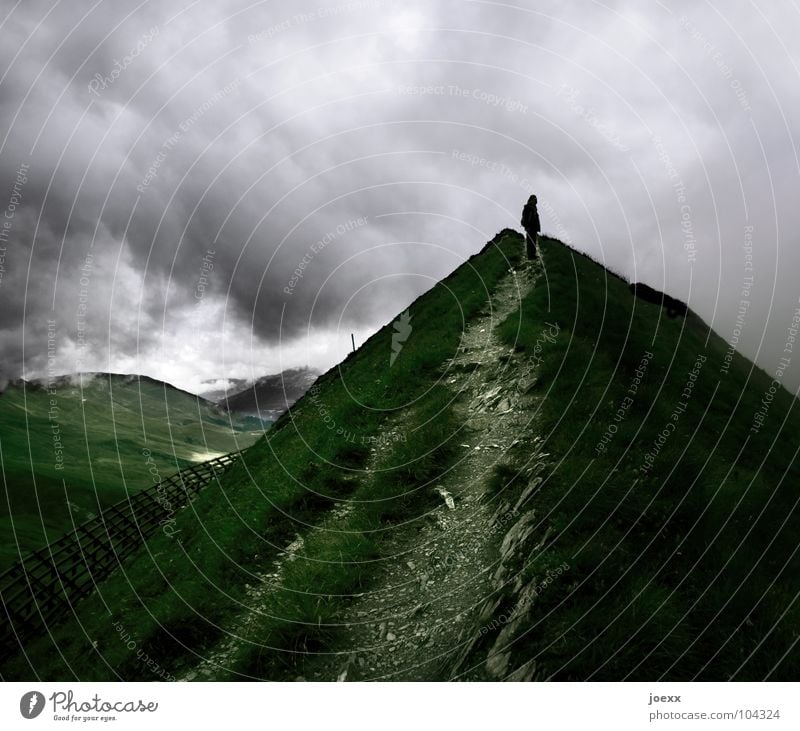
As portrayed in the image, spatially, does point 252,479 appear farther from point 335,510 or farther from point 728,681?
point 728,681

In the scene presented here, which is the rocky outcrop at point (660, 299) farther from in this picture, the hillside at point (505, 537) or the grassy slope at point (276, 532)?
the grassy slope at point (276, 532)

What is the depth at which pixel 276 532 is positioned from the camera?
34.8 ft

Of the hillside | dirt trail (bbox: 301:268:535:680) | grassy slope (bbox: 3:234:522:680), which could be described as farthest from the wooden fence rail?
dirt trail (bbox: 301:268:535:680)

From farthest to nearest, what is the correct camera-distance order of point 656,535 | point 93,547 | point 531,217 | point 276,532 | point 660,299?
point 93,547 → point 660,299 → point 531,217 → point 276,532 → point 656,535

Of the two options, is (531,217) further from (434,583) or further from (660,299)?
(434,583)

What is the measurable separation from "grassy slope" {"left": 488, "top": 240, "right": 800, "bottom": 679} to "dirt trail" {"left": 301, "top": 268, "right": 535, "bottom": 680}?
3.24 ft

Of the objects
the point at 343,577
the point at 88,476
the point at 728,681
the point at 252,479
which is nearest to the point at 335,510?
the point at 343,577

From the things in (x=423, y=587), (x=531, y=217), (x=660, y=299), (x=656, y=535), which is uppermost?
(x=531, y=217)

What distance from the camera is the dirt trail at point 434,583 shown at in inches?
245

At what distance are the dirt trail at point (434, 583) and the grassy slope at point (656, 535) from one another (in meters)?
0.99

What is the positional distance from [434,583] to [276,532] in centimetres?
490

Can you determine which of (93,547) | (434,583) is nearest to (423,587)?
(434,583)

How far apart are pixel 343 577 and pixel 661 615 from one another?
5.09 metres

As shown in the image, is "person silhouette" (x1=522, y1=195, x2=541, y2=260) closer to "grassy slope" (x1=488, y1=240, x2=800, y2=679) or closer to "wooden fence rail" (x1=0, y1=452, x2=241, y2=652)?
"grassy slope" (x1=488, y1=240, x2=800, y2=679)
